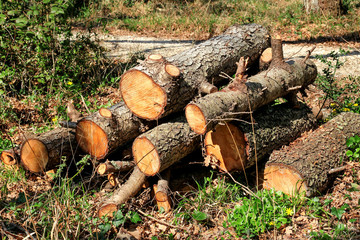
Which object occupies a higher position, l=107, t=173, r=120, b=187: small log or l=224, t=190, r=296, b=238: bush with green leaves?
l=107, t=173, r=120, b=187: small log

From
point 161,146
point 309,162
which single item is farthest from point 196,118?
point 309,162

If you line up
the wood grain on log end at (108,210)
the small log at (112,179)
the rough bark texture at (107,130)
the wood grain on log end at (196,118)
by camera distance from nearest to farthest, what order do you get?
the wood grain on log end at (196,118) → the wood grain on log end at (108,210) → the rough bark texture at (107,130) → the small log at (112,179)

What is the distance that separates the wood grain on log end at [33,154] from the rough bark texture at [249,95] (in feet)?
5.72

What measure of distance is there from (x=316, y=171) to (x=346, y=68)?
4046 mm

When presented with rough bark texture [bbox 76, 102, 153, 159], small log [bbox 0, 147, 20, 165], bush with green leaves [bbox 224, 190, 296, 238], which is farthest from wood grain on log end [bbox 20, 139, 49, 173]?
bush with green leaves [bbox 224, 190, 296, 238]

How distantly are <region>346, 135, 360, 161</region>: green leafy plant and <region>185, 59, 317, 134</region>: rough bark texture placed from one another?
89cm

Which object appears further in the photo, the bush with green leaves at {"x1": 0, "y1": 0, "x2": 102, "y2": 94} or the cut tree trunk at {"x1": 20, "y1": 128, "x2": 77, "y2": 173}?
the bush with green leaves at {"x1": 0, "y1": 0, "x2": 102, "y2": 94}

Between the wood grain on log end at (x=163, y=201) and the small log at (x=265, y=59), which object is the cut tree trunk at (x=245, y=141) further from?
the small log at (x=265, y=59)

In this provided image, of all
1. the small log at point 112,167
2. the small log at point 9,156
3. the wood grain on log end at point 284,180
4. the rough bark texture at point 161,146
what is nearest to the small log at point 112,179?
the small log at point 112,167

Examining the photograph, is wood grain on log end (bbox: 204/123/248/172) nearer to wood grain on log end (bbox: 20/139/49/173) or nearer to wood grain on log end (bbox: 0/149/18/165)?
wood grain on log end (bbox: 20/139/49/173)

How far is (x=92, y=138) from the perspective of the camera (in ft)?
13.0

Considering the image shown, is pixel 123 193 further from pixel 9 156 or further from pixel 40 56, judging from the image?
pixel 40 56

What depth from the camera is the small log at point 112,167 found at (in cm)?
382

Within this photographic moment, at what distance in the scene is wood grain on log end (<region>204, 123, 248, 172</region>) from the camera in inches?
149
